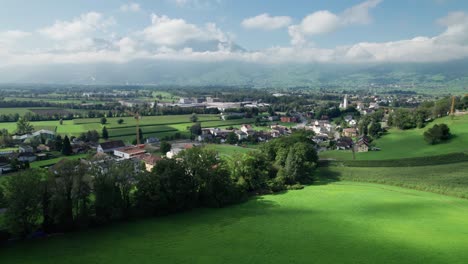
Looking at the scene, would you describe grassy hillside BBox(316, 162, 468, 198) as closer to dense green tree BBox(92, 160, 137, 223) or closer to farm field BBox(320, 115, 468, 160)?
farm field BBox(320, 115, 468, 160)

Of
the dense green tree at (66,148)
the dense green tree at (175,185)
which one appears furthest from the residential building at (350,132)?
the dense green tree at (66,148)

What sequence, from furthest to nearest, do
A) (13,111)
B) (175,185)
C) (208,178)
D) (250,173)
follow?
(13,111), (250,173), (208,178), (175,185)

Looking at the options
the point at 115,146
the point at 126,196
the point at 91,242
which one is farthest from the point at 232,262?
the point at 115,146

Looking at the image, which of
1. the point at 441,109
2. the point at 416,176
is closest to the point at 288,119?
the point at 441,109

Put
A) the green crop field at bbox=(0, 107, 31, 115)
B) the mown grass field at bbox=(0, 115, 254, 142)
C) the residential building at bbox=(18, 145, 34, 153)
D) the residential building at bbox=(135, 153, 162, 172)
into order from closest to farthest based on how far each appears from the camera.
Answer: the residential building at bbox=(135, 153, 162, 172), the residential building at bbox=(18, 145, 34, 153), the mown grass field at bbox=(0, 115, 254, 142), the green crop field at bbox=(0, 107, 31, 115)

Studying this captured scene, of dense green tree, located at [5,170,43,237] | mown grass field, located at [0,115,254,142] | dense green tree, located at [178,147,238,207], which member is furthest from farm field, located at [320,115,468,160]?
dense green tree, located at [5,170,43,237]

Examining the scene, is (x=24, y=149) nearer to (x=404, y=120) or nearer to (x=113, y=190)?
(x=113, y=190)
